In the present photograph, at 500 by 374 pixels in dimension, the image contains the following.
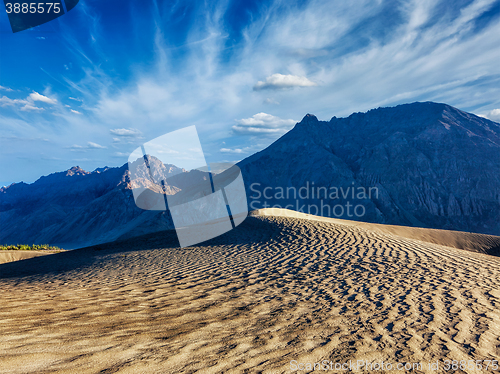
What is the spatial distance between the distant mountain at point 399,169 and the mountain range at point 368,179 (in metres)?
0.24

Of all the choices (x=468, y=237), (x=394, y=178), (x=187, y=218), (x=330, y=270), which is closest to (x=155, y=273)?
(x=330, y=270)

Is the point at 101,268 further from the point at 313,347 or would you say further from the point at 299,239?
the point at 313,347

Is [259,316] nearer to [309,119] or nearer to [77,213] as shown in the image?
[309,119]

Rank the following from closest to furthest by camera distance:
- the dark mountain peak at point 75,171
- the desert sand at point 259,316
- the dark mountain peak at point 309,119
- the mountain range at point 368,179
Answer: the desert sand at point 259,316
the mountain range at point 368,179
the dark mountain peak at point 309,119
the dark mountain peak at point 75,171

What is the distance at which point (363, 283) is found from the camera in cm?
554

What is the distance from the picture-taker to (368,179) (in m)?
66.2

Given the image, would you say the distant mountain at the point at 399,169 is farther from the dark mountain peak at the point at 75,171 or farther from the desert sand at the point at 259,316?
the dark mountain peak at the point at 75,171

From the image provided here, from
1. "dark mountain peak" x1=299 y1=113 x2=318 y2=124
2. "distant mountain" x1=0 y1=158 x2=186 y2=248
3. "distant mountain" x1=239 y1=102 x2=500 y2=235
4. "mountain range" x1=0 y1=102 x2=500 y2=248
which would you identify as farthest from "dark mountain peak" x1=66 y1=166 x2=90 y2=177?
"dark mountain peak" x1=299 y1=113 x2=318 y2=124

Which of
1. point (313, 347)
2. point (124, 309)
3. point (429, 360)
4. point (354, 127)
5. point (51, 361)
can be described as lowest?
point (429, 360)

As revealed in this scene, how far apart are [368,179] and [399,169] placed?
26.1ft

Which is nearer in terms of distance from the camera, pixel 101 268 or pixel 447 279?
pixel 447 279

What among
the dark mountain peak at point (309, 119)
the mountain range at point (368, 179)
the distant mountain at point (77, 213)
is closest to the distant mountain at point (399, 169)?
the mountain range at point (368, 179)

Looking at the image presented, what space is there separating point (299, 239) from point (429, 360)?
856 cm

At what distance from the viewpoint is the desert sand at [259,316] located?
8.18ft
